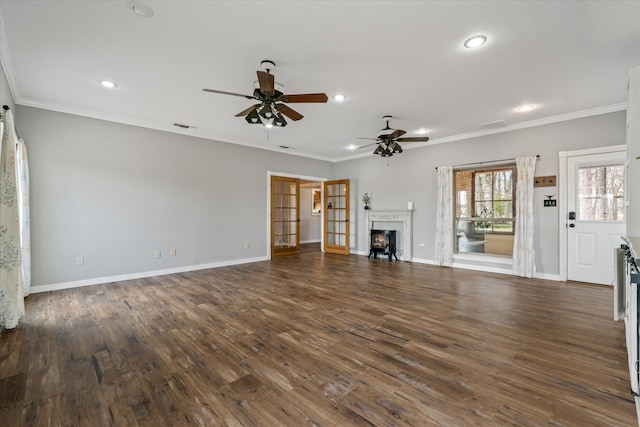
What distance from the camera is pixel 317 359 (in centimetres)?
232

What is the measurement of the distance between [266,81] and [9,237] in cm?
313

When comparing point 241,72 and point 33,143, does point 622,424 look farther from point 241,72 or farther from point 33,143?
point 33,143

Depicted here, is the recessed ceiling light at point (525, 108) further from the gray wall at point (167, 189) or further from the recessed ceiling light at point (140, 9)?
the recessed ceiling light at point (140, 9)

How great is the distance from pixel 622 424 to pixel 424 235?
5.16 m

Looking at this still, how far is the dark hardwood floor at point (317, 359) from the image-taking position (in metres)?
1.70

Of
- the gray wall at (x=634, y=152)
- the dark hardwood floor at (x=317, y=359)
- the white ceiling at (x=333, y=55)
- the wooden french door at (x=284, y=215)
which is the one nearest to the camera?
the dark hardwood floor at (x=317, y=359)

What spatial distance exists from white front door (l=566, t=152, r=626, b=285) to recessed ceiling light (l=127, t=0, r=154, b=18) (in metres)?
6.26

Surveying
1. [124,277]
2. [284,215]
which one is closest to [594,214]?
[284,215]

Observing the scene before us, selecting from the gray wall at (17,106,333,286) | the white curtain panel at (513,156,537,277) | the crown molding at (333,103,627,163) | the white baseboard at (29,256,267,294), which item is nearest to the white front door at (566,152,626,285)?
the white curtain panel at (513,156,537,277)

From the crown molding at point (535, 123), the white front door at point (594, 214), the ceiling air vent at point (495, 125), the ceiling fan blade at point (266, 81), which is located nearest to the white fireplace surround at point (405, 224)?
the crown molding at point (535, 123)

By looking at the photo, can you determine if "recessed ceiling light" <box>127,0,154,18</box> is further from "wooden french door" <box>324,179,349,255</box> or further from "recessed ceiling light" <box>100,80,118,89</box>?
"wooden french door" <box>324,179,349,255</box>

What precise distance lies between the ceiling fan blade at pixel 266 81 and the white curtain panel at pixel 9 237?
268cm

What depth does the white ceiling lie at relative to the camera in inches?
91.3

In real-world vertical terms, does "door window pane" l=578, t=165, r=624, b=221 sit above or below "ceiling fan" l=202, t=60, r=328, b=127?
below
